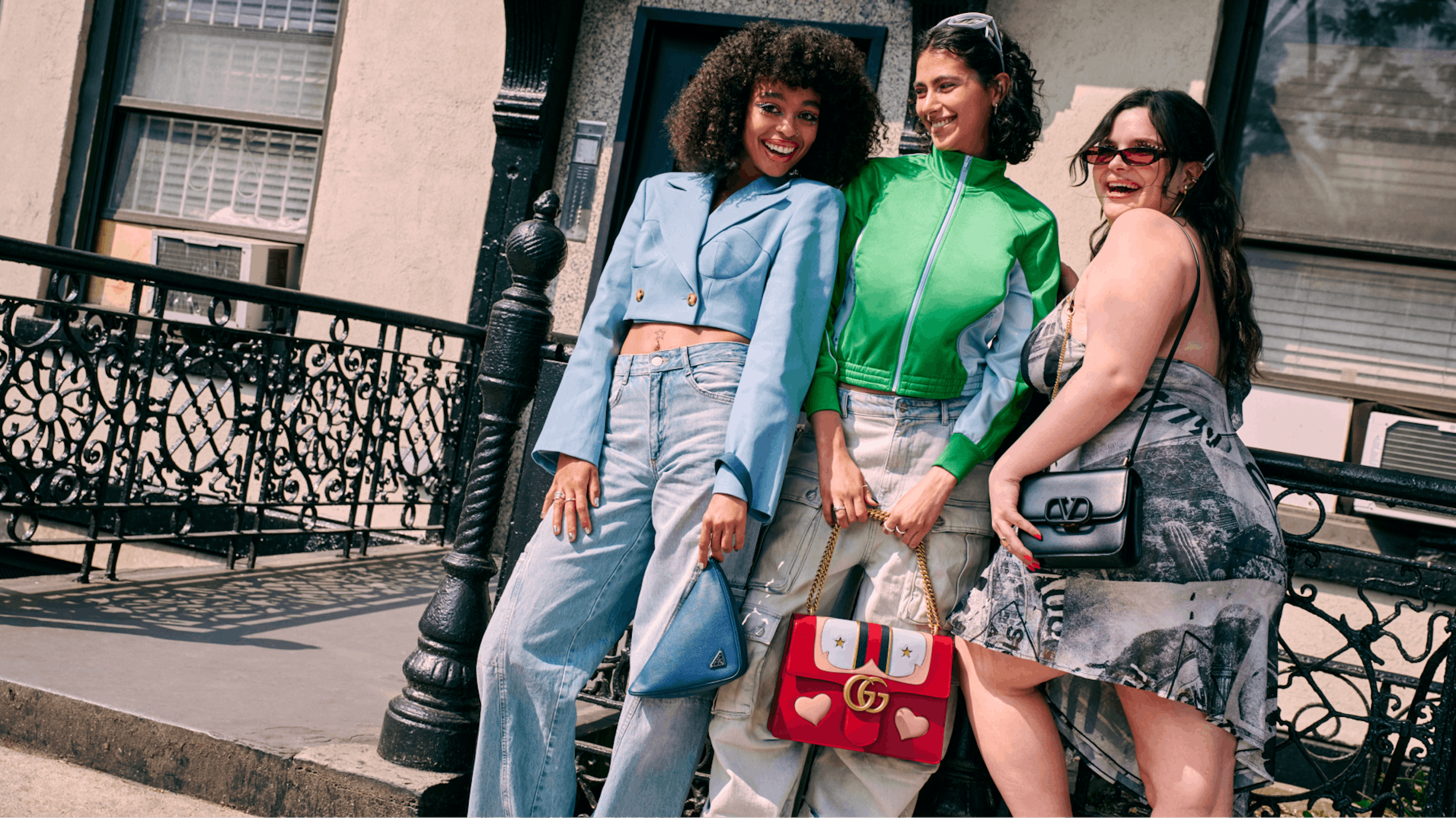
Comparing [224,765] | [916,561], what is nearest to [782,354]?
[916,561]

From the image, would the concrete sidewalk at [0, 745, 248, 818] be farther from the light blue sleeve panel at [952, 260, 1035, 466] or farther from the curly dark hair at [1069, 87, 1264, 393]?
the curly dark hair at [1069, 87, 1264, 393]

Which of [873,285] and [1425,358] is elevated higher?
[1425,358]

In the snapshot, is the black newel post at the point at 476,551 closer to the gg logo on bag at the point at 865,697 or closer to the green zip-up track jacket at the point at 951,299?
the green zip-up track jacket at the point at 951,299

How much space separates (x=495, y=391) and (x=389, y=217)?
368cm

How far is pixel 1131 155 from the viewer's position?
202cm

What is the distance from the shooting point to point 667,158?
18.2 feet

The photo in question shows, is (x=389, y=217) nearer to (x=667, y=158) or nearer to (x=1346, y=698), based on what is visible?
(x=667, y=158)

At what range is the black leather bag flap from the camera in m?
1.74

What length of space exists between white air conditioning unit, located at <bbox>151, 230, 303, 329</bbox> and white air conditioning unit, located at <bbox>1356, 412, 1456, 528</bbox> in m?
5.85

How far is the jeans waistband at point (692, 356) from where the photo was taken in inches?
82.7

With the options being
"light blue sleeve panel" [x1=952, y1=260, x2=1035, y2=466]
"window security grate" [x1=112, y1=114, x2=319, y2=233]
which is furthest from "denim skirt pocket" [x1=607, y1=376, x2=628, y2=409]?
"window security grate" [x1=112, y1=114, x2=319, y2=233]

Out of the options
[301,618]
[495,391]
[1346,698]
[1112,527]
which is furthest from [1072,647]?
[1346,698]

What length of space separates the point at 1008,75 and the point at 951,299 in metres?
0.57

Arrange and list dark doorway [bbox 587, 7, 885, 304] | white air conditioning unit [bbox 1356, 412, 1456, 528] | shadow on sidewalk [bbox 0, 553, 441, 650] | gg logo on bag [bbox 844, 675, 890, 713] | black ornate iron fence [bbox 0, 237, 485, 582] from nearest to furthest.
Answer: gg logo on bag [bbox 844, 675, 890, 713]
shadow on sidewalk [bbox 0, 553, 441, 650]
black ornate iron fence [bbox 0, 237, 485, 582]
white air conditioning unit [bbox 1356, 412, 1456, 528]
dark doorway [bbox 587, 7, 885, 304]
